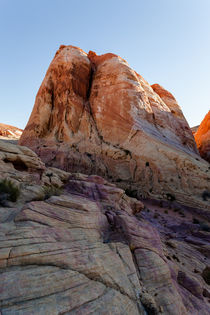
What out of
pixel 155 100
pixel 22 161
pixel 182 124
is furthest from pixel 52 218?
pixel 182 124

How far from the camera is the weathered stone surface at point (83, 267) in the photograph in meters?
3.00

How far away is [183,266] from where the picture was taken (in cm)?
686

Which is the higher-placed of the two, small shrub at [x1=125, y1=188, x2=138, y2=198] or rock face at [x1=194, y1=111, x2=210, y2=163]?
rock face at [x1=194, y1=111, x2=210, y2=163]

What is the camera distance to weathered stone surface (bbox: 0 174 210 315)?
3.00 m

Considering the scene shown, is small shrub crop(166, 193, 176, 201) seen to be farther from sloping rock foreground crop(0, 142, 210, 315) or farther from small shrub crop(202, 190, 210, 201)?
sloping rock foreground crop(0, 142, 210, 315)

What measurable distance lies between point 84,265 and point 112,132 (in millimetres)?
16478

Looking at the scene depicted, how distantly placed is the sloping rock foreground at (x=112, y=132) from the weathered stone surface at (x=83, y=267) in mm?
10280

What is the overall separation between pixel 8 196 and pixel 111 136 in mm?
14678

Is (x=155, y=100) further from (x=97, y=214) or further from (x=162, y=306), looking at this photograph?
(x=162, y=306)

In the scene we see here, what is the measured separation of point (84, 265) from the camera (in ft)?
12.5

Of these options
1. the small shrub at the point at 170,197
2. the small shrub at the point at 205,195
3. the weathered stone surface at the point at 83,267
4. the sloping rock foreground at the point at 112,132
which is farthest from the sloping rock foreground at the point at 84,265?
the sloping rock foreground at the point at 112,132

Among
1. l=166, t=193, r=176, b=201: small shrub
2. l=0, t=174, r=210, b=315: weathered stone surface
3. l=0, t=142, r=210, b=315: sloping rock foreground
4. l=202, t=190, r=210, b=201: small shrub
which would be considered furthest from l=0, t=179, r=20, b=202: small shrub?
l=202, t=190, r=210, b=201: small shrub

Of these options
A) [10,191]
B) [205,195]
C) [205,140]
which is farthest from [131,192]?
[205,140]

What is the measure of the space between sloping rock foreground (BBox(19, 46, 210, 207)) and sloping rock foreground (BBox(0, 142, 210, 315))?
904cm
